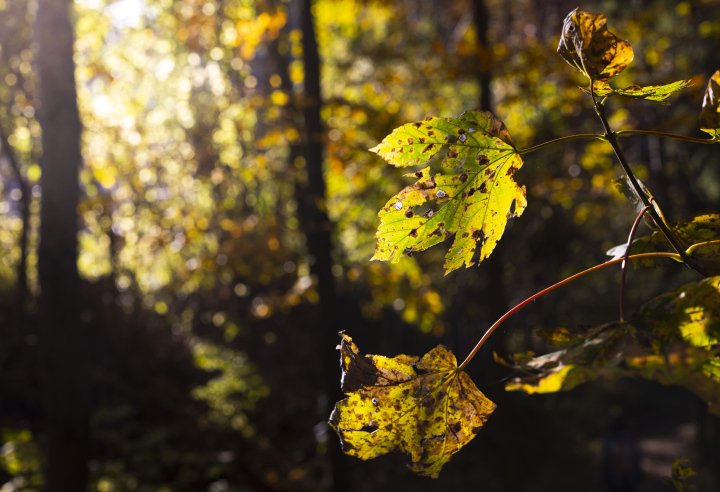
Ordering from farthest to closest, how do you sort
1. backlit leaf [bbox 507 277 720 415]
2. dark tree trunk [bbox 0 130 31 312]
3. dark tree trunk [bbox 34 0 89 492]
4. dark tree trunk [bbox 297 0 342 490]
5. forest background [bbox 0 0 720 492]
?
dark tree trunk [bbox 0 130 31 312], dark tree trunk [bbox 297 0 342 490], forest background [bbox 0 0 720 492], dark tree trunk [bbox 34 0 89 492], backlit leaf [bbox 507 277 720 415]

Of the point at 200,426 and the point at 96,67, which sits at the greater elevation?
the point at 96,67

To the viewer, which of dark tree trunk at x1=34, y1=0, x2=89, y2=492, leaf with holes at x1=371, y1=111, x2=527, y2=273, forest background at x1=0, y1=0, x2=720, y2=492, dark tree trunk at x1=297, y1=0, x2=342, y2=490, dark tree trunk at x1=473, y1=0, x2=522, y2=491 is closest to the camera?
leaf with holes at x1=371, y1=111, x2=527, y2=273

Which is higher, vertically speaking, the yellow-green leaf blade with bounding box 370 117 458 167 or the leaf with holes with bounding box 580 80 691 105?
the leaf with holes with bounding box 580 80 691 105

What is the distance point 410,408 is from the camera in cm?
60

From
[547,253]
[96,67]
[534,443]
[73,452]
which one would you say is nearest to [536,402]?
[534,443]

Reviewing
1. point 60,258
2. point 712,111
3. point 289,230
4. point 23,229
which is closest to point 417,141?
point 712,111

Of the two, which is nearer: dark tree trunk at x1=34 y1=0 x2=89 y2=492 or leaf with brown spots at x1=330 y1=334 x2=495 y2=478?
leaf with brown spots at x1=330 y1=334 x2=495 y2=478

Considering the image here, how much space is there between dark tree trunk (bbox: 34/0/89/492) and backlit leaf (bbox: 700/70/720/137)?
13.3ft

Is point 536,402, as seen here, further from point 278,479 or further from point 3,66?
point 3,66

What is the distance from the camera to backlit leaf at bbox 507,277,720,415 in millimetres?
551

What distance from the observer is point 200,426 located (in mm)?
8914

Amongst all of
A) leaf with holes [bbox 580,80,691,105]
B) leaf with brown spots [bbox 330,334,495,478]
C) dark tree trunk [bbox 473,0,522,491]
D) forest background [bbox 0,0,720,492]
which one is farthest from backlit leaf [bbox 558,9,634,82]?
dark tree trunk [bbox 473,0,522,491]

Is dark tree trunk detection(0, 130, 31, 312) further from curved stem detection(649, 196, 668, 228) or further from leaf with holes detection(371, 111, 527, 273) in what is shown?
curved stem detection(649, 196, 668, 228)

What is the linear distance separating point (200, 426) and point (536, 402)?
18.7ft
